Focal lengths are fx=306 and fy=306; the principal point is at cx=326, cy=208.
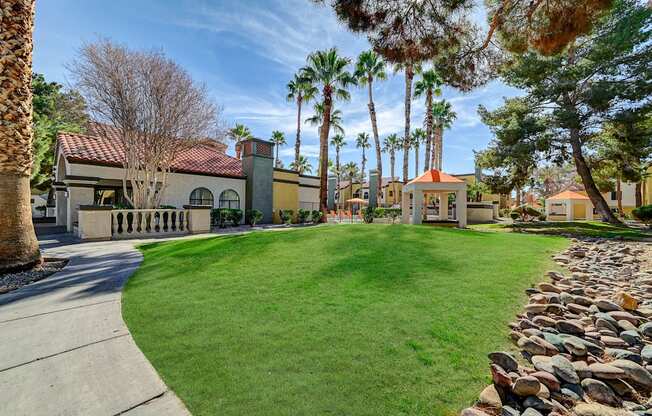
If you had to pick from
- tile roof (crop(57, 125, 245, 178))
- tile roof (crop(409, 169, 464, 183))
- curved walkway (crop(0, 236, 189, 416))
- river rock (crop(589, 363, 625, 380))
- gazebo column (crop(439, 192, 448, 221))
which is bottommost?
curved walkway (crop(0, 236, 189, 416))

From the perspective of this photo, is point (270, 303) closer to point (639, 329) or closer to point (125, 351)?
point (125, 351)

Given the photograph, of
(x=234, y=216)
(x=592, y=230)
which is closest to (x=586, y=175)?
(x=592, y=230)

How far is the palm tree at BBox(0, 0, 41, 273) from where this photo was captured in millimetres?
6930

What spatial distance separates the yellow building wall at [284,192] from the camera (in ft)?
88.9

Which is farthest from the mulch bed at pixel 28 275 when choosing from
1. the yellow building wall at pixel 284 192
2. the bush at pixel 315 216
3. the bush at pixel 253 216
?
the bush at pixel 315 216

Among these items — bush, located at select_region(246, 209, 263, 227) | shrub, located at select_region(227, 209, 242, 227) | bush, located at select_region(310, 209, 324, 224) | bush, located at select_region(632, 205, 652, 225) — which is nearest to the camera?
bush, located at select_region(632, 205, 652, 225)

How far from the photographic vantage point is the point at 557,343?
133 inches

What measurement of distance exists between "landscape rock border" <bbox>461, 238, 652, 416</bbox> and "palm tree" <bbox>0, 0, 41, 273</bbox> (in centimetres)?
952

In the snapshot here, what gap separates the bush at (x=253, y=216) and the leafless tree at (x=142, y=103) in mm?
7188

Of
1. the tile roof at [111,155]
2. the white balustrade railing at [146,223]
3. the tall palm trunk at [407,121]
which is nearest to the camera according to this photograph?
the white balustrade railing at [146,223]

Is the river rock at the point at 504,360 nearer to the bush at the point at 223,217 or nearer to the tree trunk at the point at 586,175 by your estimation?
the bush at the point at 223,217

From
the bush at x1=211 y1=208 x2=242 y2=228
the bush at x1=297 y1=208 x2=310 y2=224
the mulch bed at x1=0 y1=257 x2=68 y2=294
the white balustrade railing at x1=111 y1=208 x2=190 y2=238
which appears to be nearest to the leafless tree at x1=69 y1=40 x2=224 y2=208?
the white balustrade railing at x1=111 y1=208 x2=190 y2=238

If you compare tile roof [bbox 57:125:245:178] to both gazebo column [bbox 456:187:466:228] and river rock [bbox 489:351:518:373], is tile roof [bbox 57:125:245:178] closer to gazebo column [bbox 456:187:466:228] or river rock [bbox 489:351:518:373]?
gazebo column [bbox 456:187:466:228]

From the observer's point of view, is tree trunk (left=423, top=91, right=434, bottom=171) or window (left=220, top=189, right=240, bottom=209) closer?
window (left=220, top=189, right=240, bottom=209)
